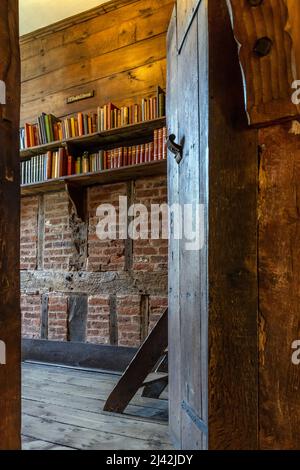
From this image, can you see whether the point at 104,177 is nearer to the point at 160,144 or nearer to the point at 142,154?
the point at 142,154

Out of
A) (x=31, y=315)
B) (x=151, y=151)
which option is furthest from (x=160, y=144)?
(x=31, y=315)

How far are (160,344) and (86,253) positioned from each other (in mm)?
1650

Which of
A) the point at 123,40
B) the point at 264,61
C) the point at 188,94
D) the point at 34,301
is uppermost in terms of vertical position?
the point at 123,40

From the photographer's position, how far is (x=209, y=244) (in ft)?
3.47

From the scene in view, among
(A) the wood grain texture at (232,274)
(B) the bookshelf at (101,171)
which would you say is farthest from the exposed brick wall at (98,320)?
(A) the wood grain texture at (232,274)

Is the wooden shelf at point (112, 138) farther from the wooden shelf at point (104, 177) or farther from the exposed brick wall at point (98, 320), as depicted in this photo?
the exposed brick wall at point (98, 320)

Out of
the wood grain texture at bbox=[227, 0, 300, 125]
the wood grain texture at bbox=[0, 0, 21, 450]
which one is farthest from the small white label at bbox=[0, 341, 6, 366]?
the wood grain texture at bbox=[227, 0, 300, 125]

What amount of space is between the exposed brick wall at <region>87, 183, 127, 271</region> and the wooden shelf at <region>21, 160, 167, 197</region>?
85 millimetres

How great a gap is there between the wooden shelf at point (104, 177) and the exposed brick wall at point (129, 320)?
1.06 m

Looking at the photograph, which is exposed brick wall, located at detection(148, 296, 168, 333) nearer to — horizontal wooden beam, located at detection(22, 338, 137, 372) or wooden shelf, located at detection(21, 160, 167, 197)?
horizontal wooden beam, located at detection(22, 338, 137, 372)

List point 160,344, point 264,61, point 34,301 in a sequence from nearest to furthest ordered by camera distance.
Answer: point 264,61 < point 160,344 < point 34,301

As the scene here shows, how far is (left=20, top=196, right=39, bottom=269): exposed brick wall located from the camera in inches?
151

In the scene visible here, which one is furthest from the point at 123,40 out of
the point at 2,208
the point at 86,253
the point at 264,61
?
the point at 2,208

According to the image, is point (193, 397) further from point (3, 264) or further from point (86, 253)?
point (86, 253)
